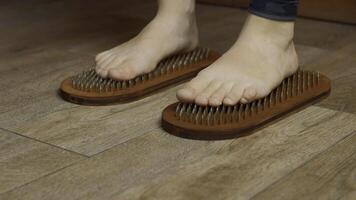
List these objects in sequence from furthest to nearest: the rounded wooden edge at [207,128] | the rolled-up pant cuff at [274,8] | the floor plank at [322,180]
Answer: the rolled-up pant cuff at [274,8], the rounded wooden edge at [207,128], the floor plank at [322,180]

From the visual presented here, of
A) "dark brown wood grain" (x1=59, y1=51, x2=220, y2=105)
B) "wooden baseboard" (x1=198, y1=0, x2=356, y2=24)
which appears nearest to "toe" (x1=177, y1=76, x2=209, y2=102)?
"dark brown wood grain" (x1=59, y1=51, x2=220, y2=105)

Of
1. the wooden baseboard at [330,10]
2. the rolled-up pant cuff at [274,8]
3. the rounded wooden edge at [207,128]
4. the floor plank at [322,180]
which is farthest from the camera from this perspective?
the wooden baseboard at [330,10]

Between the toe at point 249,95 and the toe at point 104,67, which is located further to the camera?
the toe at point 104,67

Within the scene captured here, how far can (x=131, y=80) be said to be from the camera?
1140 millimetres

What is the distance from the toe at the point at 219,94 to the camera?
968mm

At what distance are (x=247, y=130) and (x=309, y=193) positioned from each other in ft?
0.65

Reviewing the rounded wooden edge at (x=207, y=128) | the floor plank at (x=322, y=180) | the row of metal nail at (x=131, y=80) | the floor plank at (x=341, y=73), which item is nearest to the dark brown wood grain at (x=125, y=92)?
the row of metal nail at (x=131, y=80)

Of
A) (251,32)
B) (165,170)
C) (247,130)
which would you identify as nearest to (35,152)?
(165,170)

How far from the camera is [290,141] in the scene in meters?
0.93

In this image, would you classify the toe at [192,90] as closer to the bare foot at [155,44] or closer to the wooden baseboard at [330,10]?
the bare foot at [155,44]

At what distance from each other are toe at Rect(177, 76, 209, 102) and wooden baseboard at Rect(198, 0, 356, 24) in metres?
0.81

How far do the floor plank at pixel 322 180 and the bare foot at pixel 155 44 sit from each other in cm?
42

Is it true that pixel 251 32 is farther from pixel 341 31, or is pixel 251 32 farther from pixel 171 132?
pixel 341 31

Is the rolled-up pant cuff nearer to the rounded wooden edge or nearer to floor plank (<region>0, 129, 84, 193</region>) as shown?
the rounded wooden edge
